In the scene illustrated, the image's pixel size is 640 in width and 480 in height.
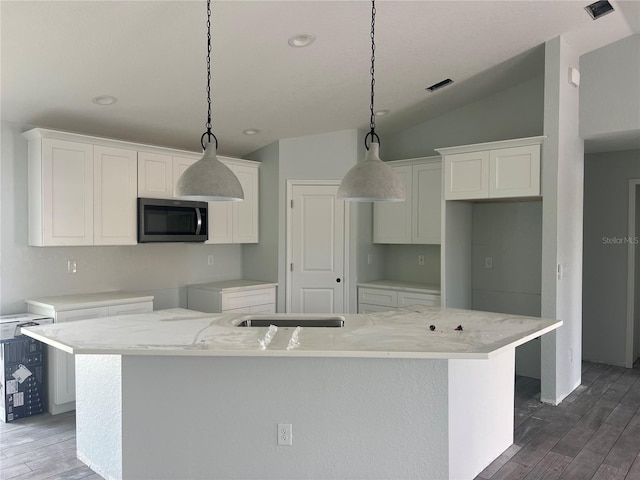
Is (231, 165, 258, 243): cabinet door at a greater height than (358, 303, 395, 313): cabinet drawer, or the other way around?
(231, 165, 258, 243): cabinet door

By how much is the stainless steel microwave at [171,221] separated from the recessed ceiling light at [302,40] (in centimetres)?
197

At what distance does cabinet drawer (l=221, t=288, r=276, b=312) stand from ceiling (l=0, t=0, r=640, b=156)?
163 cm

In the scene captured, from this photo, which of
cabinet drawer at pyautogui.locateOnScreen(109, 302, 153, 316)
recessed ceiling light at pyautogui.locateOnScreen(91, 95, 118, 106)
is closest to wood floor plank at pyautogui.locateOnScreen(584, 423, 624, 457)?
cabinet drawer at pyautogui.locateOnScreen(109, 302, 153, 316)

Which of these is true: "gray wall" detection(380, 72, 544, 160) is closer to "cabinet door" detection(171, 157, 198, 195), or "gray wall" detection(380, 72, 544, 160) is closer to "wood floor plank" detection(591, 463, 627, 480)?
"cabinet door" detection(171, 157, 198, 195)

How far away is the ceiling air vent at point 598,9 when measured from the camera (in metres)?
3.43

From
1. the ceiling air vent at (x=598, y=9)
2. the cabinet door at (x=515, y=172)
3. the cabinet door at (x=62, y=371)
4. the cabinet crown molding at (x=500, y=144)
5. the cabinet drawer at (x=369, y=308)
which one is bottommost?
the cabinet door at (x=62, y=371)

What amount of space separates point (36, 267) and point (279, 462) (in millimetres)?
2804

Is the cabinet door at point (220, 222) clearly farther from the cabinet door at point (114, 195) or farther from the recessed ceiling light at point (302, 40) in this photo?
the recessed ceiling light at point (302, 40)

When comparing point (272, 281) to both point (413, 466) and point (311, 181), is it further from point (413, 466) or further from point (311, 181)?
point (413, 466)

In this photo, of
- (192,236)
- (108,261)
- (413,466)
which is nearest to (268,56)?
(192,236)

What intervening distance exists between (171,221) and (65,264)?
0.96 metres

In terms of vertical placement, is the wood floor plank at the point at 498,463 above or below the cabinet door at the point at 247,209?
below

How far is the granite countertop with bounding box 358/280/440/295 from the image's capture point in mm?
4935

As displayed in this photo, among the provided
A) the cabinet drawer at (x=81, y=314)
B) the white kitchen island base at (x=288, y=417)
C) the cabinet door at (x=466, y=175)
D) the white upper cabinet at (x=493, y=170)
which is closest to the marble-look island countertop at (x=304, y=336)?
the white kitchen island base at (x=288, y=417)
